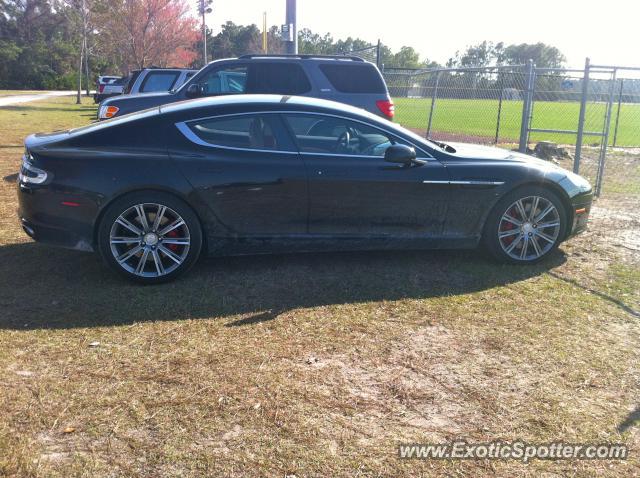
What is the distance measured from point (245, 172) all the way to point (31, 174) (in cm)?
171

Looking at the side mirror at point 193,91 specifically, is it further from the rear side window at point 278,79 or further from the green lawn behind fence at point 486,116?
the green lawn behind fence at point 486,116

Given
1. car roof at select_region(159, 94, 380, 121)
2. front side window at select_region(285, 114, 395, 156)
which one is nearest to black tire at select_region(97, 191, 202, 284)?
car roof at select_region(159, 94, 380, 121)

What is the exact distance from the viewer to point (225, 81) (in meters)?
9.38

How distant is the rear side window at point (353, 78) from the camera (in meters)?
9.25

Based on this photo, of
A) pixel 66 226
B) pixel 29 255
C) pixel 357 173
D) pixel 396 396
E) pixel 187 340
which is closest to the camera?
pixel 396 396

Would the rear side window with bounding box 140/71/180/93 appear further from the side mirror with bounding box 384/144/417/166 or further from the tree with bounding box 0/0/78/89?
the tree with bounding box 0/0/78/89

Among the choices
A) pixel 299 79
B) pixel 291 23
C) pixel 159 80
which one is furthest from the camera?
pixel 159 80

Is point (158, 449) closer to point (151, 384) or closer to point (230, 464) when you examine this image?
point (230, 464)

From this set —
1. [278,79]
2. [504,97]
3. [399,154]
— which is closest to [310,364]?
[399,154]

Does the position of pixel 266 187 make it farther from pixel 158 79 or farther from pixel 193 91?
pixel 158 79

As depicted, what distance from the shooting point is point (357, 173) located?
502 cm

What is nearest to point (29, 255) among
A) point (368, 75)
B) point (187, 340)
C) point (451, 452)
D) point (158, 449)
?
point (187, 340)

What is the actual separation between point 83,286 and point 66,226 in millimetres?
502

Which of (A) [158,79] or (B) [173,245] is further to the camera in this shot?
(A) [158,79]
